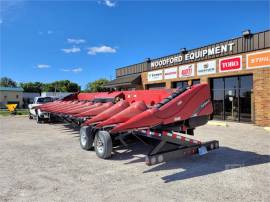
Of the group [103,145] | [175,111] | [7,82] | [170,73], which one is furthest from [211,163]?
[7,82]

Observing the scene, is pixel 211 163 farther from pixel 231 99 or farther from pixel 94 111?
pixel 231 99

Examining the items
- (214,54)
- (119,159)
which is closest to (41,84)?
(214,54)

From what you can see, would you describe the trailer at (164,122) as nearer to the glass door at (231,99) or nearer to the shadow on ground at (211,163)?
the shadow on ground at (211,163)

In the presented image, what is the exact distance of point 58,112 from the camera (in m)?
11.1

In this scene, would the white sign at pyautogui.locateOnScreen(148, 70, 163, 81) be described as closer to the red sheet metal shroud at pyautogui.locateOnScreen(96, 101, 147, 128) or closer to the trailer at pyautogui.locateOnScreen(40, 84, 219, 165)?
the trailer at pyautogui.locateOnScreen(40, 84, 219, 165)

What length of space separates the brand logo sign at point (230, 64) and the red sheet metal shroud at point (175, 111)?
33.6 ft

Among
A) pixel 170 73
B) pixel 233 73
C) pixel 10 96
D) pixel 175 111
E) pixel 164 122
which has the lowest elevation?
pixel 164 122

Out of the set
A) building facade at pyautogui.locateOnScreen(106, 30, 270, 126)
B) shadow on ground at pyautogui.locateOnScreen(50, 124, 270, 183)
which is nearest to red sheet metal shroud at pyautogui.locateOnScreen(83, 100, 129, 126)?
shadow on ground at pyautogui.locateOnScreen(50, 124, 270, 183)

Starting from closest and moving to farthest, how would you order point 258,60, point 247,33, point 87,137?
point 87,137 < point 258,60 < point 247,33

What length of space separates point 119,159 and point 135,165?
2.35 ft

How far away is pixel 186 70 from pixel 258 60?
5724 mm

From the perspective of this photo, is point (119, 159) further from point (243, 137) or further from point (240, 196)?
point (243, 137)

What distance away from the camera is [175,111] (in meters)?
6.00

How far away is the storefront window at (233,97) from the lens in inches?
610
